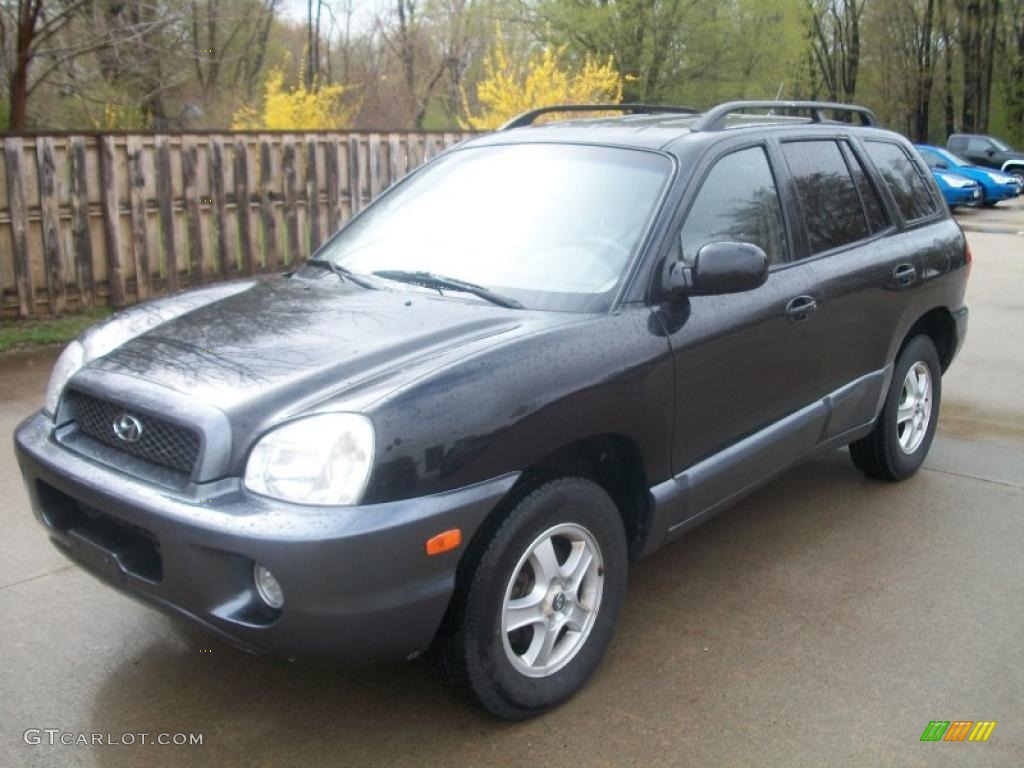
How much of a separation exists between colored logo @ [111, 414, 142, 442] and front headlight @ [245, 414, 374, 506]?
433 mm

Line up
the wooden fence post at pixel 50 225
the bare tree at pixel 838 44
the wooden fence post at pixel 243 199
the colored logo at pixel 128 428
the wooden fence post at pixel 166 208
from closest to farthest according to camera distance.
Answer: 1. the colored logo at pixel 128 428
2. the wooden fence post at pixel 50 225
3. the wooden fence post at pixel 166 208
4. the wooden fence post at pixel 243 199
5. the bare tree at pixel 838 44

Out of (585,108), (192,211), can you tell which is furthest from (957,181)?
(585,108)

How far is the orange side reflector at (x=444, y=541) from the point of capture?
2658mm

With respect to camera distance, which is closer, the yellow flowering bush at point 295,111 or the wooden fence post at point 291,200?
the wooden fence post at point 291,200

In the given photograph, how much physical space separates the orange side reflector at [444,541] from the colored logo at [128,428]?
35.8 inches

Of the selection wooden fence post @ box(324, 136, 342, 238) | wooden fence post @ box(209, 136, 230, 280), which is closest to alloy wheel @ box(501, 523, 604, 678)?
wooden fence post @ box(209, 136, 230, 280)

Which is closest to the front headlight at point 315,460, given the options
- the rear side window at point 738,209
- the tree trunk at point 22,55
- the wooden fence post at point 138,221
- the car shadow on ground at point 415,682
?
the car shadow on ground at point 415,682

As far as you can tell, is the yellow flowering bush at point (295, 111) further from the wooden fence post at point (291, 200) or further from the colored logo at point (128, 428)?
the colored logo at point (128, 428)

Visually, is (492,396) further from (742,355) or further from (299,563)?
(742,355)

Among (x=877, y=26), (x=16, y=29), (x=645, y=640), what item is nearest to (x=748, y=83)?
(x=877, y=26)

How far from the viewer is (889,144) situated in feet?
16.9

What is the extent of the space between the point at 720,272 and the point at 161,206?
22.3 feet

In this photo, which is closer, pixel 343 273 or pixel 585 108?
pixel 343 273

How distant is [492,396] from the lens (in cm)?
283
